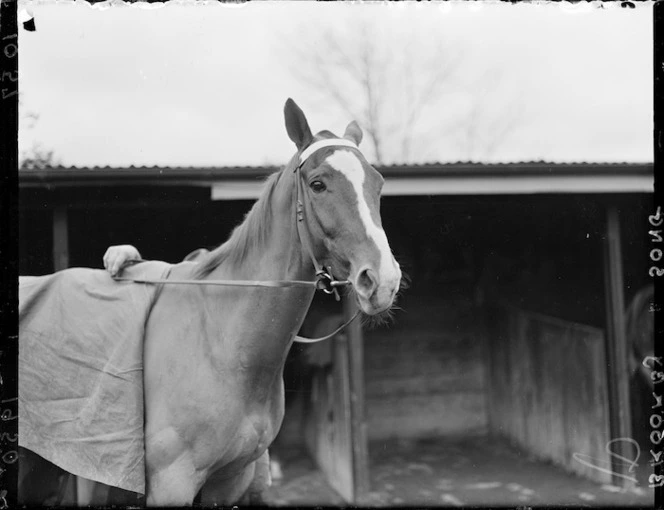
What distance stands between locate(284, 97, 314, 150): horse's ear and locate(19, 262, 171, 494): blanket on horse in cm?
92

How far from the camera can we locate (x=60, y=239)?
456 cm

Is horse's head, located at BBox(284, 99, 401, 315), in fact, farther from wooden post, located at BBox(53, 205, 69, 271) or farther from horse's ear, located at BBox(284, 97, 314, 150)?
wooden post, located at BBox(53, 205, 69, 271)

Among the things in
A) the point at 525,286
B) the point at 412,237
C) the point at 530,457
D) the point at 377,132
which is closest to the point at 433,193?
the point at 412,237

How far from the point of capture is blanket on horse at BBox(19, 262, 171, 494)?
261 centimetres

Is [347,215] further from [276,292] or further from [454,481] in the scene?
[454,481]

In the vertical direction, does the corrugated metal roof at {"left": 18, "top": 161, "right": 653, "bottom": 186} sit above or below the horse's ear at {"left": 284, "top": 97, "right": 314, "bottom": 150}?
above

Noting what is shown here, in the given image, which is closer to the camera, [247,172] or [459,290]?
[247,172]

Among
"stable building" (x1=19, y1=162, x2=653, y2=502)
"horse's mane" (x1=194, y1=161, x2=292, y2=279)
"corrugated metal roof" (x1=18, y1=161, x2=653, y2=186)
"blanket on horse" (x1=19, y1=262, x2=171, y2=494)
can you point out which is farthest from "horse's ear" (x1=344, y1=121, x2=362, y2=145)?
"stable building" (x1=19, y1=162, x2=653, y2=502)

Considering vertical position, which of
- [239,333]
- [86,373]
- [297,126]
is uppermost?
[297,126]

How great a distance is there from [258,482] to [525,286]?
5.30m

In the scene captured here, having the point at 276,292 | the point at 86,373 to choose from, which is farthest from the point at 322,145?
the point at 86,373

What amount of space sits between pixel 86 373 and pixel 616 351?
4.70 m

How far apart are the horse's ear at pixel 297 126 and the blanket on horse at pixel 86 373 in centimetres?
92

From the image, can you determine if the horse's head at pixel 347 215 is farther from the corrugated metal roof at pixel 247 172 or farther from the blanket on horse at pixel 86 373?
the corrugated metal roof at pixel 247 172
